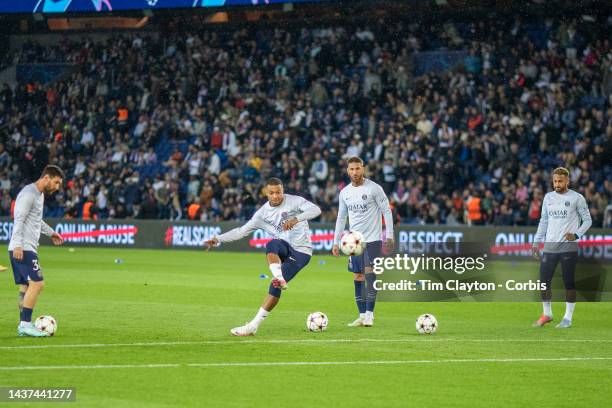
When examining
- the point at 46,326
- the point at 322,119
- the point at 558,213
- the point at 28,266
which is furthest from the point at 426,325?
the point at 322,119

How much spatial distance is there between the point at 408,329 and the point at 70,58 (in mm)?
34087

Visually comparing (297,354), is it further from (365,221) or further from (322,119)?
(322,119)

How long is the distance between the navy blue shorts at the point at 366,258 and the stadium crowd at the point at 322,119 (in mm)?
15899

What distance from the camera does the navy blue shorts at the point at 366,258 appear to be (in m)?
14.9

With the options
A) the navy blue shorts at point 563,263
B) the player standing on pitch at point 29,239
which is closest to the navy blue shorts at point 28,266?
the player standing on pitch at point 29,239

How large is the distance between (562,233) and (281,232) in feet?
13.3

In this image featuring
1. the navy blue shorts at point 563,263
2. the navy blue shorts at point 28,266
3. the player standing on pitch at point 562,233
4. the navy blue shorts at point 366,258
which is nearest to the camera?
the navy blue shorts at point 28,266

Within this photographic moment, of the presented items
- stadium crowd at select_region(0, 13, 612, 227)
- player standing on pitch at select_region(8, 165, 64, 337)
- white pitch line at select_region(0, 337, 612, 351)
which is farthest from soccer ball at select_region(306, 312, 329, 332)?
stadium crowd at select_region(0, 13, 612, 227)

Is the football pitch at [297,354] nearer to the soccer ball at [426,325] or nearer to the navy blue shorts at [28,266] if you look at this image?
the soccer ball at [426,325]

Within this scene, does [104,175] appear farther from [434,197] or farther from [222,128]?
[434,197]

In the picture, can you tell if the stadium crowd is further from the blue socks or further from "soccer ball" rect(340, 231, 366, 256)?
"soccer ball" rect(340, 231, 366, 256)

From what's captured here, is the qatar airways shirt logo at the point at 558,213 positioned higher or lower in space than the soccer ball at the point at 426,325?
higher

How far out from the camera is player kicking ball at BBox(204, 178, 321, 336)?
13.5 meters

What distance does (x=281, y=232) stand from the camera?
1382 cm
